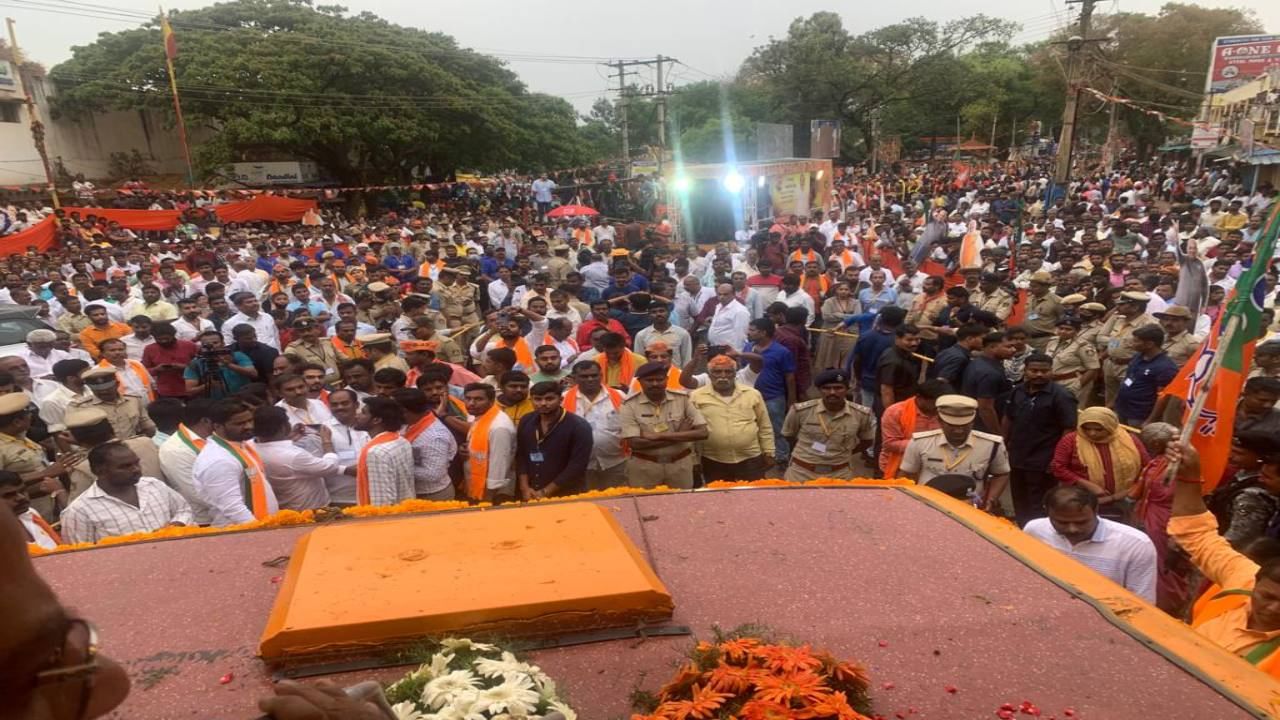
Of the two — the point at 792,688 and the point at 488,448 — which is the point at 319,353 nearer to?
the point at 488,448

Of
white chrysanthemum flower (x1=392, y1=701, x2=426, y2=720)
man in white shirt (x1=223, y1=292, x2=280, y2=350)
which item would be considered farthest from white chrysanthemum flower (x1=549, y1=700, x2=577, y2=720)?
man in white shirt (x1=223, y1=292, x2=280, y2=350)

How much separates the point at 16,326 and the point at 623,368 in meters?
8.39

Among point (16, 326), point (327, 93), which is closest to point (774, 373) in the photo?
point (16, 326)

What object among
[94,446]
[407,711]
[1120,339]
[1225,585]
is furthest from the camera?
[1120,339]

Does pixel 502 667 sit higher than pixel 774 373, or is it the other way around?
pixel 502 667

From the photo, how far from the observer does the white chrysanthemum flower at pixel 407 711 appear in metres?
2.14

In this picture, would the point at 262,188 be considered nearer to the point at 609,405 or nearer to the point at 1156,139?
the point at 609,405

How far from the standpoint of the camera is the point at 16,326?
10.2 metres

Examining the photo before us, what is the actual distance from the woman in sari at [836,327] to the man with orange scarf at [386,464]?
6.07 meters

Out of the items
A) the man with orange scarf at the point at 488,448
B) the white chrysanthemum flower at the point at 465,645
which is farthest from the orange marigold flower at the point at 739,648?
the man with orange scarf at the point at 488,448

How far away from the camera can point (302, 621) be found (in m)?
2.46

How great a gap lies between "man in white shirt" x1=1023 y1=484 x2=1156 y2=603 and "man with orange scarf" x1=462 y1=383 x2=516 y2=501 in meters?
3.32

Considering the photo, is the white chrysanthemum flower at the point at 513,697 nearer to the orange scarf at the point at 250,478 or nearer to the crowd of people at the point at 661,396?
the crowd of people at the point at 661,396

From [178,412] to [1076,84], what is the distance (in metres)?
23.0
